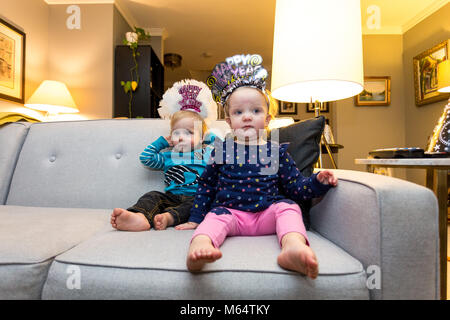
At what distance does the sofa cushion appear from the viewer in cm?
132

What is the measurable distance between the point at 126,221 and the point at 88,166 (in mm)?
585

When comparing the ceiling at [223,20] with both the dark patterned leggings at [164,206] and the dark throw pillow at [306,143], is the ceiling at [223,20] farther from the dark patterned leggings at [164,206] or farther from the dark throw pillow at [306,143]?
the dark patterned leggings at [164,206]

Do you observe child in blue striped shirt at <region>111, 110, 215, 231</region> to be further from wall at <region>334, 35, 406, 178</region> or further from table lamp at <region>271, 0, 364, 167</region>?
wall at <region>334, 35, 406, 178</region>

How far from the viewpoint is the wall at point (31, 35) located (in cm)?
245

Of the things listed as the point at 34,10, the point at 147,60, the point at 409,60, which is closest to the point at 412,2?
the point at 409,60

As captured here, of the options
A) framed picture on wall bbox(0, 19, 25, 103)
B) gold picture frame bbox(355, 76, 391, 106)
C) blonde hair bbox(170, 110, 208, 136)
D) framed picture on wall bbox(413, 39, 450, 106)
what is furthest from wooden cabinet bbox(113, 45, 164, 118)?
framed picture on wall bbox(413, 39, 450, 106)

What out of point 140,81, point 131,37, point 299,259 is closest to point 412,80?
point 140,81

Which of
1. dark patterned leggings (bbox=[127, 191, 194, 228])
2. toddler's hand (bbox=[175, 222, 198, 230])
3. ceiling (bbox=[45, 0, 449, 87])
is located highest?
ceiling (bbox=[45, 0, 449, 87])

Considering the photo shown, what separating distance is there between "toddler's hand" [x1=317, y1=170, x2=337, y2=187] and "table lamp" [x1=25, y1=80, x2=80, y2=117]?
2.68 m

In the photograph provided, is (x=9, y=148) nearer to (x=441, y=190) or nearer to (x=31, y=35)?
(x=441, y=190)

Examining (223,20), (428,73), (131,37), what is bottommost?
(428,73)

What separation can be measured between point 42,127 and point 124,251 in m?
1.16

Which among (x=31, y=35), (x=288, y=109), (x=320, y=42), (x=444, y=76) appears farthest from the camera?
(x=288, y=109)

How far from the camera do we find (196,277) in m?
0.58
